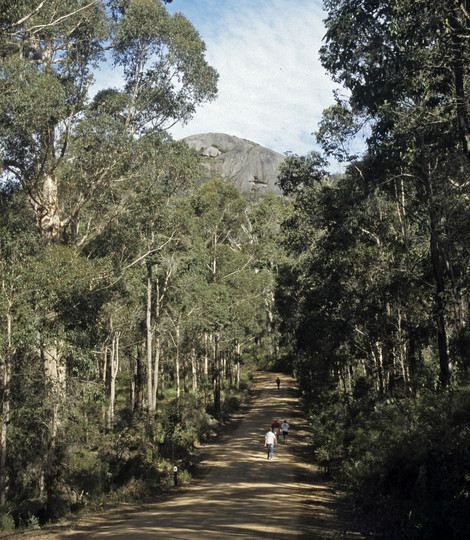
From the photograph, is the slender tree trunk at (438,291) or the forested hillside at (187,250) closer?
the forested hillside at (187,250)

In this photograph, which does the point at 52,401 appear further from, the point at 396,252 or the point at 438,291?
the point at 396,252

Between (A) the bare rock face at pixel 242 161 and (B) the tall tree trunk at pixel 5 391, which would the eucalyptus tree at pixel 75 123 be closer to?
(B) the tall tree trunk at pixel 5 391

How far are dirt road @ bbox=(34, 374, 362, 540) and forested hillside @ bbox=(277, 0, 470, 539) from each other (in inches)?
43.5

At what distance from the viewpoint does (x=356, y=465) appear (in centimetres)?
1471

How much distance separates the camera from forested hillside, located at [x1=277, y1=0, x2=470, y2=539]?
9320 mm

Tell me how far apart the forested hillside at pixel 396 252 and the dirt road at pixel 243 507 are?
1.11m

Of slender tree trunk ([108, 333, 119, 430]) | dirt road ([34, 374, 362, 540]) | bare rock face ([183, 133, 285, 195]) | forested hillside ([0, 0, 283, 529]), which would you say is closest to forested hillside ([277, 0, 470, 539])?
dirt road ([34, 374, 362, 540])

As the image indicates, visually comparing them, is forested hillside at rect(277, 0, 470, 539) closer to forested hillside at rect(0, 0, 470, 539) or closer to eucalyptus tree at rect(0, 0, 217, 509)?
forested hillside at rect(0, 0, 470, 539)

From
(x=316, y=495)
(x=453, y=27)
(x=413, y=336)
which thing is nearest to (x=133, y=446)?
(x=316, y=495)

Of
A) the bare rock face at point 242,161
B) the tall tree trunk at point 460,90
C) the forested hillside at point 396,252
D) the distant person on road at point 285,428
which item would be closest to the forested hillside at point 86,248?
the distant person on road at point 285,428

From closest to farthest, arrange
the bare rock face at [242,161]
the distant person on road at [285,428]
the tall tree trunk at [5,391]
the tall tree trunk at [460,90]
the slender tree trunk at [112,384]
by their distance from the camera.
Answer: the tall tree trunk at [460,90], the tall tree trunk at [5,391], the slender tree trunk at [112,384], the distant person on road at [285,428], the bare rock face at [242,161]

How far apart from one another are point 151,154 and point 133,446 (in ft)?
39.3

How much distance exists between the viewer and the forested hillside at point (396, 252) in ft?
30.6

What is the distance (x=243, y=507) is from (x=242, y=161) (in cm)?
13991
